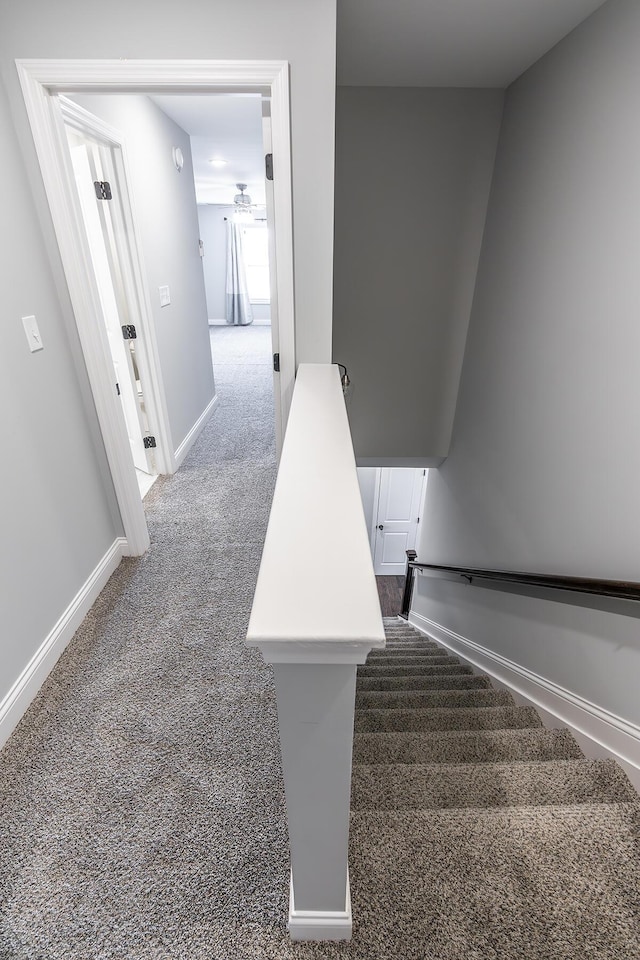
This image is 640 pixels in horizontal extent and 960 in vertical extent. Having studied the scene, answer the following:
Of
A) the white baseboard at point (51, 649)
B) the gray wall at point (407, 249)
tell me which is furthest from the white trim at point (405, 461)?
the white baseboard at point (51, 649)

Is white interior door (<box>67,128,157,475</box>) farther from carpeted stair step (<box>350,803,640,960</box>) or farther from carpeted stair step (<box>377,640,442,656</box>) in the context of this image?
carpeted stair step (<box>350,803,640,960</box>)

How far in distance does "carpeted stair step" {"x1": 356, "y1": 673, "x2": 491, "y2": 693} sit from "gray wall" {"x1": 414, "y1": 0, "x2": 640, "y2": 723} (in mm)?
222

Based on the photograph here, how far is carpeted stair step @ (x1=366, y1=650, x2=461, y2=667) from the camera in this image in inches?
110

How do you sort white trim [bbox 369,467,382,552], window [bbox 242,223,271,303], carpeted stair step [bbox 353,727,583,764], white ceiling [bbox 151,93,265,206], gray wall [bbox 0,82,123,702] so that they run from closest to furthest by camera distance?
1. carpeted stair step [bbox 353,727,583,764]
2. gray wall [bbox 0,82,123,702]
3. white ceiling [bbox 151,93,265,206]
4. white trim [bbox 369,467,382,552]
5. window [bbox 242,223,271,303]

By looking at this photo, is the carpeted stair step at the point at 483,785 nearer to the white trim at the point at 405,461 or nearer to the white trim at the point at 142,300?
the white trim at the point at 142,300

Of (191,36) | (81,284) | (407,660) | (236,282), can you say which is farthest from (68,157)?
(236,282)

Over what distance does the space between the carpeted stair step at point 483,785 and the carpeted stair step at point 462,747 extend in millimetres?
96

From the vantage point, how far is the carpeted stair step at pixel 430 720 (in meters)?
1.71

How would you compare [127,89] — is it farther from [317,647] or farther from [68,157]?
[317,647]

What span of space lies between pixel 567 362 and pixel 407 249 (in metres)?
1.83

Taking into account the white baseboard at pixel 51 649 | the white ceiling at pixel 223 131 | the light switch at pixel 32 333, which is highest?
the white ceiling at pixel 223 131

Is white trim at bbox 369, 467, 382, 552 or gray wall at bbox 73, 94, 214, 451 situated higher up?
gray wall at bbox 73, 94, 214, 451

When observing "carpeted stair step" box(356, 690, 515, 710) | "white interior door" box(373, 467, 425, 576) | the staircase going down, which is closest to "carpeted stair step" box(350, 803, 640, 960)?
the staircase going down

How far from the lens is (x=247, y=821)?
1.28 metres
